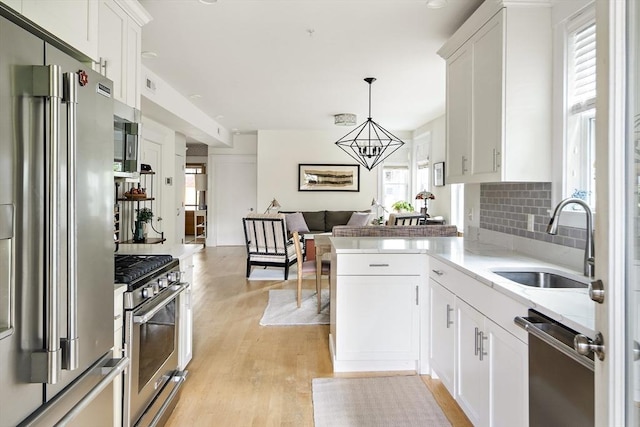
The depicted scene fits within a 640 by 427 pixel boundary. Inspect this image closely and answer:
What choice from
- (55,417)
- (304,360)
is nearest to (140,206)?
(304,360)

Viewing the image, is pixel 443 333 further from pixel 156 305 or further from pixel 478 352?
pixel 156 305

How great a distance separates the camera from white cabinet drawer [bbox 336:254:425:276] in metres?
2.73

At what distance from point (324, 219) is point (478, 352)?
6423 millimetres

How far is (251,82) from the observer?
16.1ft

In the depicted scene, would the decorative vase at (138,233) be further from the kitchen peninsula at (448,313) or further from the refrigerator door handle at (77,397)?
the refrigerator door handle at (77,397)

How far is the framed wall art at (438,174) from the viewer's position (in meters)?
6.81

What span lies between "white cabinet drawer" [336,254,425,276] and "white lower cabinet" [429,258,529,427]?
0.16 meters

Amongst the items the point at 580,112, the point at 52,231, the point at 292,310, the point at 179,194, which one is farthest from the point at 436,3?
the point at 179,194

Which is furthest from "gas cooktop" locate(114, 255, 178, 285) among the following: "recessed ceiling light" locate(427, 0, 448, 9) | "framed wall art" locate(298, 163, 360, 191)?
"framed wall art" locate(298, 163, 360, 191)

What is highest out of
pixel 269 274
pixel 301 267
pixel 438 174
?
pixel 438 174

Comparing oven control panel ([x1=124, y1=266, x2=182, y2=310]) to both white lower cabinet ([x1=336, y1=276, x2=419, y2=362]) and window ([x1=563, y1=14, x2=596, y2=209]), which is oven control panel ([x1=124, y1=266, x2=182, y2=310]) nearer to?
white lower cabinet ([x1=336, y1=276, x2=419, y2=362])

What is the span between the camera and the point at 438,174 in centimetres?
696

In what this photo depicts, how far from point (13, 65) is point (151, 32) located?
9.07 ft

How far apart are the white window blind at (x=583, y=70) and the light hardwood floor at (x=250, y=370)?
1.83 m
